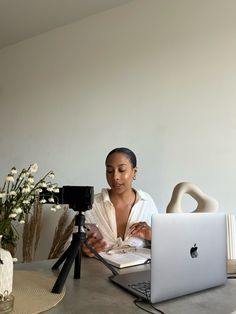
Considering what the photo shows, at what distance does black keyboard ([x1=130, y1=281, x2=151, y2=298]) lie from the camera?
82 centimetres

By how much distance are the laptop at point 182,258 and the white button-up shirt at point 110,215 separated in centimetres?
58

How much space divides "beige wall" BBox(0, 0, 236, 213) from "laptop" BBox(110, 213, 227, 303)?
103 centimetres

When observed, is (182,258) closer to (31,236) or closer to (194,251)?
(194,251)

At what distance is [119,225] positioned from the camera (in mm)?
1649

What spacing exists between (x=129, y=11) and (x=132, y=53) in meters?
0.34

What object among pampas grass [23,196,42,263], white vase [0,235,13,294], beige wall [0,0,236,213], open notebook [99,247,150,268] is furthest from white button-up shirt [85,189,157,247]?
white vase [0,235,13,294]

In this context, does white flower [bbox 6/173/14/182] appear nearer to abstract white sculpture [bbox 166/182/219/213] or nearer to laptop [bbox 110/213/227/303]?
laptop [bbox 110/213/227/303]

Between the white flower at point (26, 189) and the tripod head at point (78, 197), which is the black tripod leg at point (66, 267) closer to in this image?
the tripod head at point (78, 197)

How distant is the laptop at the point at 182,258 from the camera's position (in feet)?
2.55

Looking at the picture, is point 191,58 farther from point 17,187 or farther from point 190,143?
point 17,187

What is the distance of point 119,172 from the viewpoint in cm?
170

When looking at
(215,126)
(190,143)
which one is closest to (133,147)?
(190,143)

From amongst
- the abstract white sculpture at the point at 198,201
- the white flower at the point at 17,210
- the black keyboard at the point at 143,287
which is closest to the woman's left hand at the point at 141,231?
the abstract white sculpture at the point at 198,201

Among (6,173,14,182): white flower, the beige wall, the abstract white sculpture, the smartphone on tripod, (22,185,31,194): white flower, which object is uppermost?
the beige wall
